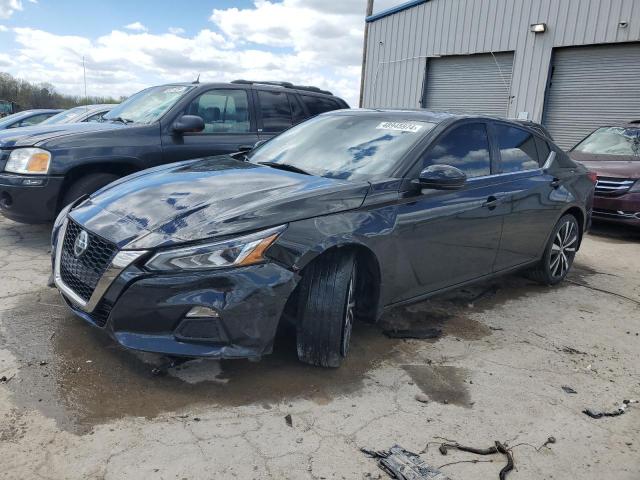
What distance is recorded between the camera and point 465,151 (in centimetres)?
398

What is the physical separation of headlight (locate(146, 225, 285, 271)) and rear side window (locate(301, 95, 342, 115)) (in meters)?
4.47

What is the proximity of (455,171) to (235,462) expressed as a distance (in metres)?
2.14

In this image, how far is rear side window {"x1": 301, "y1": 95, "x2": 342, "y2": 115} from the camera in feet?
22.6

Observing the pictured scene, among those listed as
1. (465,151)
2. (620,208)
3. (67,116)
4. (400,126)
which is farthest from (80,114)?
(620,208)

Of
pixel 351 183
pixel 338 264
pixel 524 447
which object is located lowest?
pixel 524 447

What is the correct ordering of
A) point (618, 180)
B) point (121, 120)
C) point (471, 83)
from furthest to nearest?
point (471, 83) → point (618, 180) → point (121, 120)

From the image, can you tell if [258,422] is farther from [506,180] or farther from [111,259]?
[506,180]

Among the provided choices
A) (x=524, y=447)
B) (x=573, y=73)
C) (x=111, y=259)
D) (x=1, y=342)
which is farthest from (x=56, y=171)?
(x=573, y=73)

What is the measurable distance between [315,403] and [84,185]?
3586mm

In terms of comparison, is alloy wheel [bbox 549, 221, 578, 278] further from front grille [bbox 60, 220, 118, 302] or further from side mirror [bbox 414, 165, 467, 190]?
front grille [bbox 60, 220, 118, 302]

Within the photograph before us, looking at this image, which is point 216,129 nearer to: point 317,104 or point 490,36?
point 317,104

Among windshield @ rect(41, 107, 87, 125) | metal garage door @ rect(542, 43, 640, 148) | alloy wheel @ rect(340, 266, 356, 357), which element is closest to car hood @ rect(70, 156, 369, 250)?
alloy wheel @ rect(340, 266, 356, 357)

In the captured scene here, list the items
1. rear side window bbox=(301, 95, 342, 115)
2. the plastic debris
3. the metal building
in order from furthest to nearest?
the metal building → rear side window bbox=(301, 95, 342, 115) → the plastic debris

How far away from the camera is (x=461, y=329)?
13.1 ft
